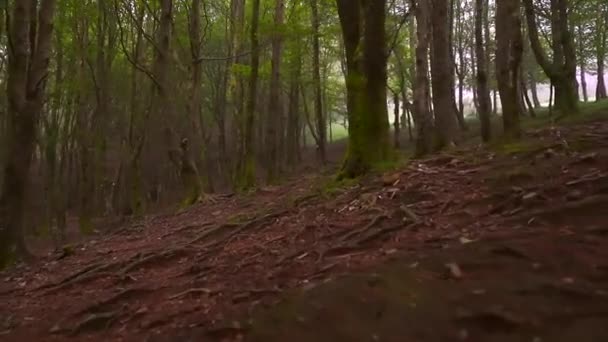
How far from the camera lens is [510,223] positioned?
550cm

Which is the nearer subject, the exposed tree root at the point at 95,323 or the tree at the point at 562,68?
the exposed tree root at the point at 95,323

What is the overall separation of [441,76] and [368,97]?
12.0 ft

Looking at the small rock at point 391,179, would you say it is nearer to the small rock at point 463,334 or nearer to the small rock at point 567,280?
the small rock at point 567,280

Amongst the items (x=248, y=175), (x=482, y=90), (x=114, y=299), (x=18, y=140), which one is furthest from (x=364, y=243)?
(x=248, y=175)

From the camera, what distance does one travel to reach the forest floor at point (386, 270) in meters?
A: 4.22

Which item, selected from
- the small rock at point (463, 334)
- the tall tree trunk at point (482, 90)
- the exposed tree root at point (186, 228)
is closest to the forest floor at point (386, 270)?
the small rock at point (463, 334)

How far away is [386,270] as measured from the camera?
511cm

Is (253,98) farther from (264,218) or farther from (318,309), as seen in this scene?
(318,309)

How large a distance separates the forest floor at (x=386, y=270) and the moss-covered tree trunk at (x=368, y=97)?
1.91 ft

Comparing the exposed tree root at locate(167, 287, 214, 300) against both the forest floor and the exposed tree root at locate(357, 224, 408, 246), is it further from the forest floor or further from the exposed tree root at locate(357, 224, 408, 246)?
the exposed tree root at locate(357, 224, 408, 246)

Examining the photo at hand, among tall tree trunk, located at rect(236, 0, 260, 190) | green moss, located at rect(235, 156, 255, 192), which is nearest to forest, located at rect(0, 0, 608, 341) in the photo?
green moss, located at rect(235, 156, 255, 192)

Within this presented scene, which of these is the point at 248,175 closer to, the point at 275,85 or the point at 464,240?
the point at 275,85

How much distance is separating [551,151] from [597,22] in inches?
997

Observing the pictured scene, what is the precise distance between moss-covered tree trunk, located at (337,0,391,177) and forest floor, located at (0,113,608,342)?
0.58 metres
